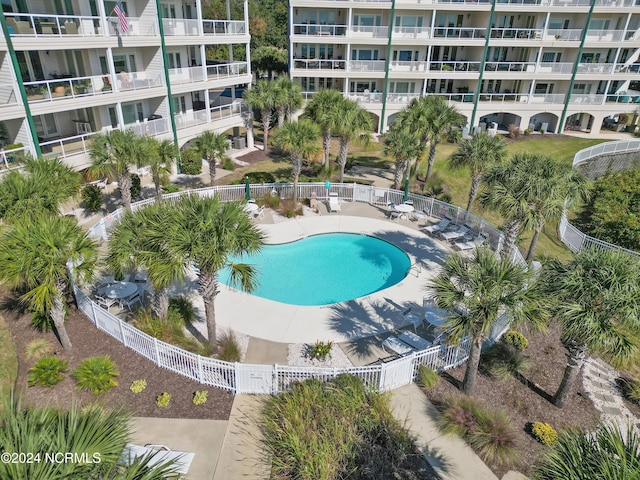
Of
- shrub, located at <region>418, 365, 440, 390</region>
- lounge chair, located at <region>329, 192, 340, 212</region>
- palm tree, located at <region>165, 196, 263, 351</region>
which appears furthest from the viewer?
lounge chair, located at <region>329, 192, 340, 212</region>

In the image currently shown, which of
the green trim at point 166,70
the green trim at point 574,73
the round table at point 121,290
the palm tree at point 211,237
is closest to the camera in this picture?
the palm tree at point 211,237

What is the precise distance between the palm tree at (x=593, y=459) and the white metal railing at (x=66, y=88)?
25.9 meters

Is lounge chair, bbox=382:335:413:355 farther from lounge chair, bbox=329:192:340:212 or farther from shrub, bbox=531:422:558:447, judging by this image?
lounge chair, bbox=329:192:340:212

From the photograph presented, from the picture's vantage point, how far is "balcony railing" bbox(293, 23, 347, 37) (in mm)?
39312

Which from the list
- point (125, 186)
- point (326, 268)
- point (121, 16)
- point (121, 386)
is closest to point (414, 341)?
point (326, 268)

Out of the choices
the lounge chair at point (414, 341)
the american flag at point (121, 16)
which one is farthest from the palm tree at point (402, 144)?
the american flag at point (121, 16)

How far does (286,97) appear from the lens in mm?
34438

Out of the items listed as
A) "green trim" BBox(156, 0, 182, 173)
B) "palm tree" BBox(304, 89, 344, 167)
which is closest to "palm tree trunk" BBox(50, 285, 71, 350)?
"green trim" BBox(156, 0, 182, 173)

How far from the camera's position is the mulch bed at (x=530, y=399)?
1194 centimetres

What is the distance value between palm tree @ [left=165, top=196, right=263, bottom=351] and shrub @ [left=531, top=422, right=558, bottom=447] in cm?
908

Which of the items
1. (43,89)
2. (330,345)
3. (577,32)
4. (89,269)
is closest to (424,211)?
(330,345)

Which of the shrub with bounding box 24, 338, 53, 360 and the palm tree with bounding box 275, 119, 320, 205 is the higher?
the palm tree with bounding box 275, 119, 320, 205

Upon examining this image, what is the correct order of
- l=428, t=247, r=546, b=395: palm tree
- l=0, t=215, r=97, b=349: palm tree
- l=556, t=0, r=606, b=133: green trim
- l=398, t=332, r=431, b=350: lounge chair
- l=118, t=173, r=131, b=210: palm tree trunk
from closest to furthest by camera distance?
l=428, t=247, r=546, b=395: palm tree → l=0, t=215, r=97, b=349: palm tree → l=398, t=332, r=431, b=350: lounge chair → l=118, t=173, r=131, b=210: palm tree trunk → l=556, t=0, r=606, b=133: green trim

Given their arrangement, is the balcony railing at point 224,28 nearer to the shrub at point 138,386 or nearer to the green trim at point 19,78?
the green trim at point 19,78
